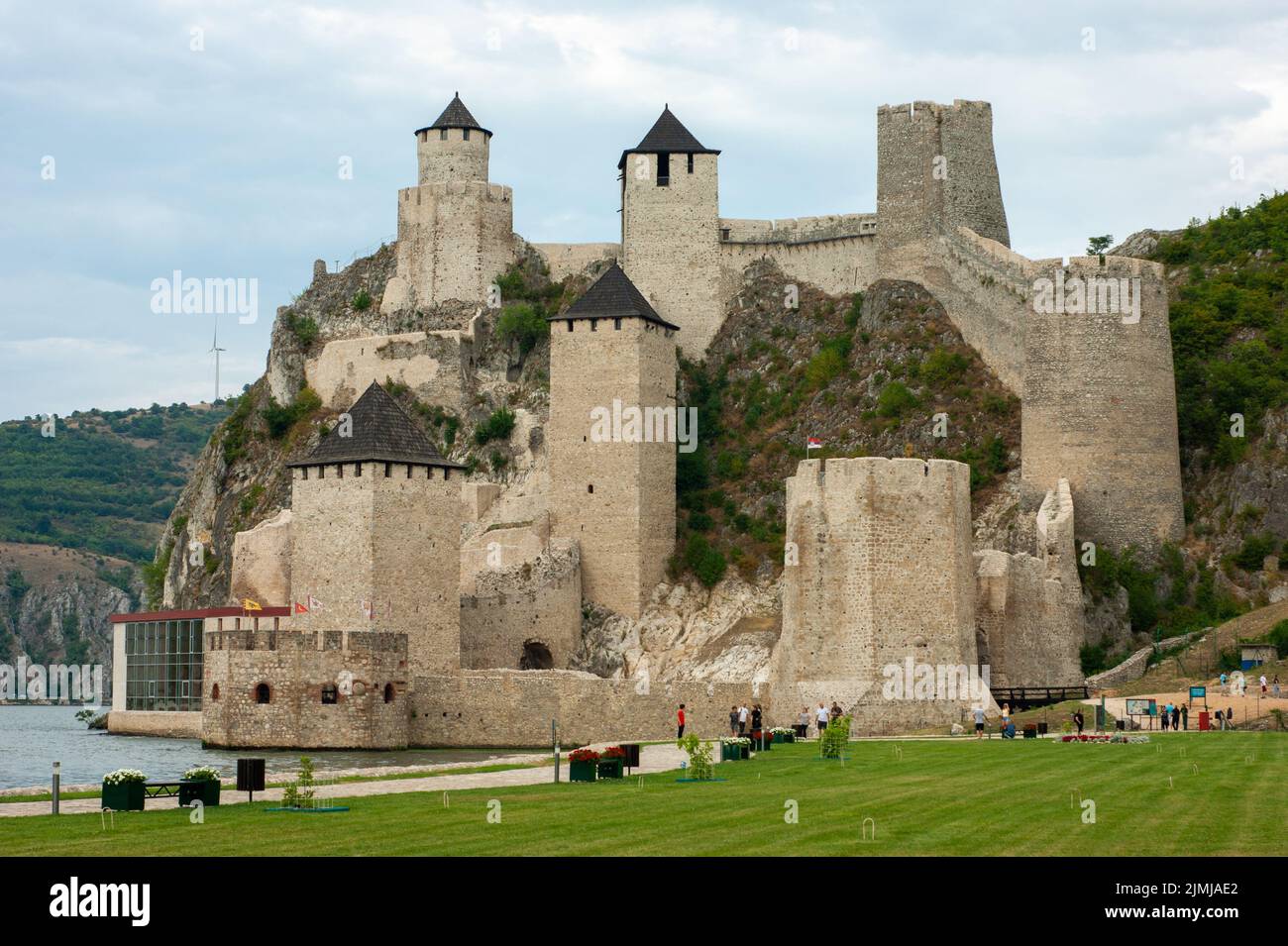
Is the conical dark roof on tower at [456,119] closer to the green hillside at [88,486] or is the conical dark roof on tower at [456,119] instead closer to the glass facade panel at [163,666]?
the glass facade panel at [163,666]

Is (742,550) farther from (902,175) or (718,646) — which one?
(902,175)

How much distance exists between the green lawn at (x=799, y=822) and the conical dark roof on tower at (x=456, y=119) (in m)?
47.1

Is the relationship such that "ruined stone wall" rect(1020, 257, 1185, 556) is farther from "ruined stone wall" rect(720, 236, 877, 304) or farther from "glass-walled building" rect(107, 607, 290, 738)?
"glass-walled building" rect(107, 607, 290, 738)

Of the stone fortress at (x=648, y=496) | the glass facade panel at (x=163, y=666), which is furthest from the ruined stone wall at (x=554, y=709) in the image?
the glass facade panel at (x=163, y=666)

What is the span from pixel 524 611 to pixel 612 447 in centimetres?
661

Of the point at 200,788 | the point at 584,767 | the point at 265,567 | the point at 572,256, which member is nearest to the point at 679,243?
the point at 572,256

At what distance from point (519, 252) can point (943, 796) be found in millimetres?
51948

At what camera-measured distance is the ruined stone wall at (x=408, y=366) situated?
7312 cm

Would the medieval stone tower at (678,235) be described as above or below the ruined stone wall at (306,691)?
above

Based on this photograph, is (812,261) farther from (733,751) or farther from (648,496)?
(733,751)

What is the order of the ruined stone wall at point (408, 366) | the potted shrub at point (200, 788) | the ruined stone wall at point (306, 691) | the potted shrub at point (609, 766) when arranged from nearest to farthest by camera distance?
the potted shrub at point (200, 788) < the potted shrub at point (609, 766) < the ruined stone wall at point (306, 691) < the ruined stone wall at point (408, 366)

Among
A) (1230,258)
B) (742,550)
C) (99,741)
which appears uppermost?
(1230,258)
